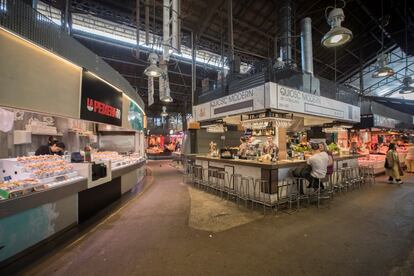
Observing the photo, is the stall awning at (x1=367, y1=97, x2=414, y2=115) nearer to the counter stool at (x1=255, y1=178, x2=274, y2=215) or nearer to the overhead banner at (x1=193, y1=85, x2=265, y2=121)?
the overhead banner at (x1=193, y1=85, x2=265, y2=121)

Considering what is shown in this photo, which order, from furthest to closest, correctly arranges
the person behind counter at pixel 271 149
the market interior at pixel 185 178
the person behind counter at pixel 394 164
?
→ 1. the person behind counter at pixel 394 164
2. the person behind counter at pixel 271 149
3. the market interior at pixel 185 178

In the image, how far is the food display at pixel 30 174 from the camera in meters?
2.64

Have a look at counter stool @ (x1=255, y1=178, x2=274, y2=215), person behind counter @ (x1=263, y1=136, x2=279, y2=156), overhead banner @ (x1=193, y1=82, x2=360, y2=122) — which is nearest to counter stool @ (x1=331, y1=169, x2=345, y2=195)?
overhead banner @ (x1=193, y1=82, x2=360, y2=122)

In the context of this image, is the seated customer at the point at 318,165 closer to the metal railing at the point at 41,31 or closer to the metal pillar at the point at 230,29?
the metal pillar at the point at 230,29

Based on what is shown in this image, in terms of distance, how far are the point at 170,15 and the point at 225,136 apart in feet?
28.7

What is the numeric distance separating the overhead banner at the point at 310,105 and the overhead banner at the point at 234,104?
467 millimetres

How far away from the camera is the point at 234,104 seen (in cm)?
633

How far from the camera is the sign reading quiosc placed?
4.48m

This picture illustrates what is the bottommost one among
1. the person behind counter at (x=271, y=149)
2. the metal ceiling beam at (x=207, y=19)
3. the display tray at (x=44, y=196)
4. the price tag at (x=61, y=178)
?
the display tray at (x=44, y=196)

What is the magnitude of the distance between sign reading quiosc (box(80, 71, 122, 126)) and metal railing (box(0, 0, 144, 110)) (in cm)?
34

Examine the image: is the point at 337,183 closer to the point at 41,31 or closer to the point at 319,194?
the point at 319,194

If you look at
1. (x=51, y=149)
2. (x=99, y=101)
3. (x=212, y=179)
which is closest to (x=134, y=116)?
(x=99, y=101)

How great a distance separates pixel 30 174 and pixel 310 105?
6853mm

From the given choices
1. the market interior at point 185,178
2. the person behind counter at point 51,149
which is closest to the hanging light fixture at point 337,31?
the market interior at point 185,178
